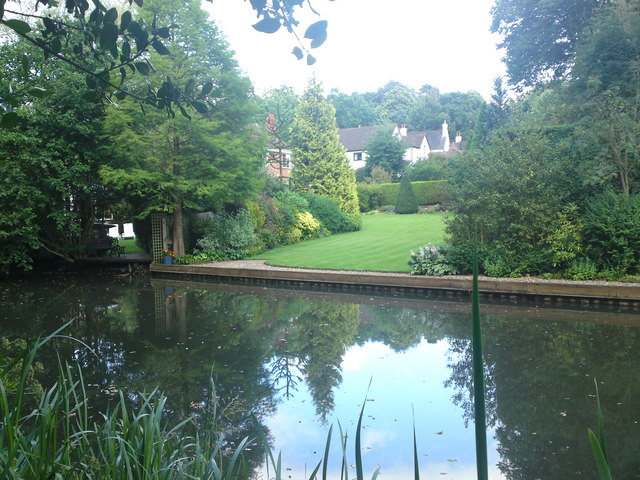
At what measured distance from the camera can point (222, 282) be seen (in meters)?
14.6

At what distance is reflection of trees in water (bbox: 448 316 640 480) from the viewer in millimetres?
3785

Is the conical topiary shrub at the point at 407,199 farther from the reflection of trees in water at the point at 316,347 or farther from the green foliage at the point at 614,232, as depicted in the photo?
the reflection of trees in water at the point at 316,347

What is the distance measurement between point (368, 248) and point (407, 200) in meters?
11.7

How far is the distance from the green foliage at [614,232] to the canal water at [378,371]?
5.42 feet

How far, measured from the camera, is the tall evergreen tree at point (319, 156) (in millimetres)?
26078

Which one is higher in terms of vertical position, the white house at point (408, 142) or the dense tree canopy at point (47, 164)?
the white house at point (408, 142)

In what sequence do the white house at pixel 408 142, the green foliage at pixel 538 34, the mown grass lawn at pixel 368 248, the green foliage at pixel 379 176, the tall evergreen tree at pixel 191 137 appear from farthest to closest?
the white house at pixel 408 142, the green foliage at pixel 379 176, the green foliage at pixel 538 34, the tall evergreen tree at pixel 191 137, the mown grass lawn at pixel 368 248

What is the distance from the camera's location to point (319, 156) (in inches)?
1043

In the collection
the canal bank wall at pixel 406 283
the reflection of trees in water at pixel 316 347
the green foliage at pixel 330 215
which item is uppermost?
the green foliage at pixel 330 215

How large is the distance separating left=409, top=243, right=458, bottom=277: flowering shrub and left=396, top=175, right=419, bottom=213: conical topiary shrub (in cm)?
1529

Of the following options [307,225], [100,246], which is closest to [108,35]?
[100,246]

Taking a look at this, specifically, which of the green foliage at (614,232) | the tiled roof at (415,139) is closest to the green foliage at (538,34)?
the green foliage at (614,232)

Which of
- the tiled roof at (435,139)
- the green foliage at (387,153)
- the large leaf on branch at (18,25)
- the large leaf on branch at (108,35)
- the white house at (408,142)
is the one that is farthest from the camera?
the tiled roof at (435,139)

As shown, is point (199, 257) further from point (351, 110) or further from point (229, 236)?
point (351, 110)
